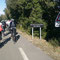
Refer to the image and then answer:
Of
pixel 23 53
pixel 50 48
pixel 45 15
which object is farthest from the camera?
pixel 45 15

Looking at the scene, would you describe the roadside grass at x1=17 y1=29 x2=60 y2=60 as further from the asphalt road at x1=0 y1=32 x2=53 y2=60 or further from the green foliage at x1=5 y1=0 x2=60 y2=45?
the green foliage at x1=5 y1=0 x2=60 y2=45

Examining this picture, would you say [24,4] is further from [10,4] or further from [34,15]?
[10,4]

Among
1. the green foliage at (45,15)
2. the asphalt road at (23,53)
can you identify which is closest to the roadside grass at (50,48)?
the asphalt road at (23,53)

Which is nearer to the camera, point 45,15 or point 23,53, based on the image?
point 23,53

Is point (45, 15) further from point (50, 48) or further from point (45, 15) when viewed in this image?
point (50, 48)

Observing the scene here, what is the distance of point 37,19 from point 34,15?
0.79 meters

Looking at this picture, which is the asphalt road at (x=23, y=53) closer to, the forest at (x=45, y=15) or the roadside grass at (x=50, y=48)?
the roadside grass at (x=50, y=48)

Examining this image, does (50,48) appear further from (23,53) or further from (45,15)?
(45,15)

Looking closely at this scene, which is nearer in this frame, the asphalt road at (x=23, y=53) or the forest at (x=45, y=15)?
the asphalt road at (x=23, y=53)

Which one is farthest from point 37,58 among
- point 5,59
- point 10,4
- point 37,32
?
point 10,4

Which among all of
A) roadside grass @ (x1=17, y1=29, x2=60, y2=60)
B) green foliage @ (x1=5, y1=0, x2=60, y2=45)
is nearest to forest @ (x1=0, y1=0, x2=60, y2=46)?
green foliage @ (x1=5, y1=0, x2=60, y2=45)

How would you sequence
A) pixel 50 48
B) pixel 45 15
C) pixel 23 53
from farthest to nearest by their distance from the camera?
pixel 45 15 → pixel 50 48 → pixel 23 53

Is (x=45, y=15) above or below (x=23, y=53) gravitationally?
above

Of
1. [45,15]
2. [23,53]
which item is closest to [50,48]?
[23,53]
